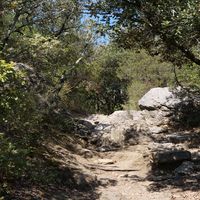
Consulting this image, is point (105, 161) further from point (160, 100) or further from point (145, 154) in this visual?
point (160, 100)

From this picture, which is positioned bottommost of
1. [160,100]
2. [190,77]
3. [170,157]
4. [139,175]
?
[139,175]

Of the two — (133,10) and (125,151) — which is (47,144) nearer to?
(125,151)

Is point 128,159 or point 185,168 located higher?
point 128,159

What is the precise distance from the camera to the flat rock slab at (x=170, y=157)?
1493cm

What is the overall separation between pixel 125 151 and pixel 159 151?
324 cm

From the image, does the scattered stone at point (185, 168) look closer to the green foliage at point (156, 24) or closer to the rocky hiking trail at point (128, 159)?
the rocky hiking trail at point (128, 159)

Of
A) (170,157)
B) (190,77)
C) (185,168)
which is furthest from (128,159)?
(190,77)

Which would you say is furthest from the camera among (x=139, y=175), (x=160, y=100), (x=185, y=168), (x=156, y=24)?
(x=160, y=100)

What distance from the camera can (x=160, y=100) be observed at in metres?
24.9

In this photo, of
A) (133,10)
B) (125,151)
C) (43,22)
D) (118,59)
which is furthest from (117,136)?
(118,59)

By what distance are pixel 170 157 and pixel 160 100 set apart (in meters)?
10.2

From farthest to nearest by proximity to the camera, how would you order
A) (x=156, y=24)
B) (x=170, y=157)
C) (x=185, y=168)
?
(x=170, y=157)
(x=185, y=168)
(x=156, y=24)

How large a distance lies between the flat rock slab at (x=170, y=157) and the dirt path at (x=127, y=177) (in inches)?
26.9

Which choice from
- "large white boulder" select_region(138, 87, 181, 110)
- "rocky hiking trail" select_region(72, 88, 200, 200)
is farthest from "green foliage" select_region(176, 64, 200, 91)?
"rocky hiking trail" select_region(72, 88, 200, 200)
